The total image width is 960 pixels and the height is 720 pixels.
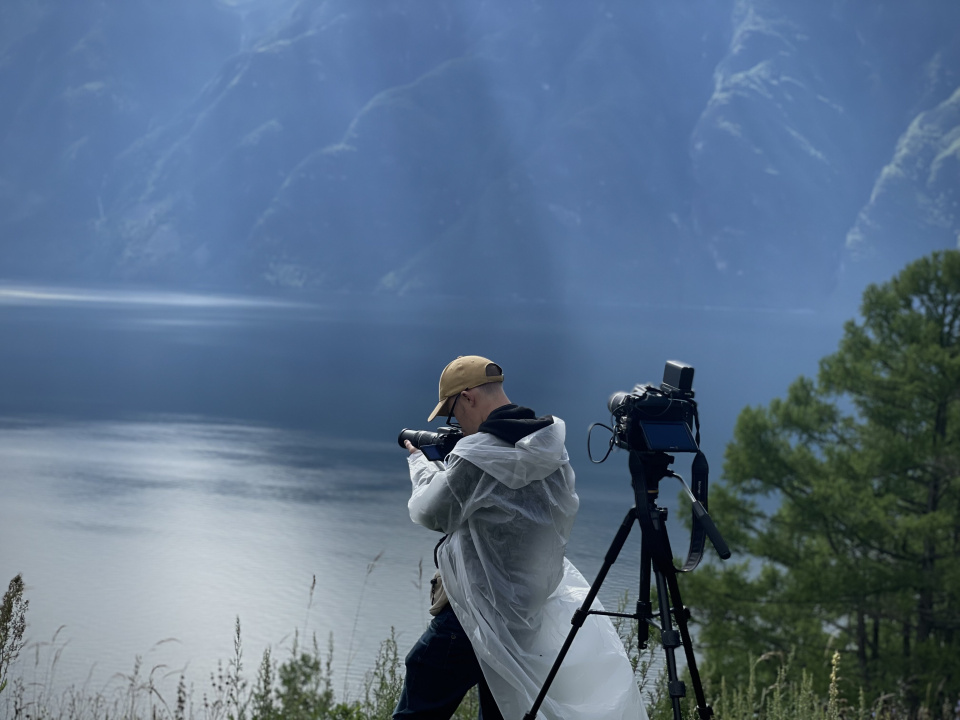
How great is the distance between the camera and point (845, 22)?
A: 19212 centimetres

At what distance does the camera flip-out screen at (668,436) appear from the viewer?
2613 millimetres

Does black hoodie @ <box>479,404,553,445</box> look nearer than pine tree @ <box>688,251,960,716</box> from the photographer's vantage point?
Yes

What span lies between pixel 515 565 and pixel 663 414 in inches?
23.6

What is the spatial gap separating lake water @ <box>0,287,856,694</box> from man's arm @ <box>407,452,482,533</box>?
149 centimetres

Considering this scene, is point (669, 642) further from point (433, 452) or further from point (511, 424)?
point (433, 452)

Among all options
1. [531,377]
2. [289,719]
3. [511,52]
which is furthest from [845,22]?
[289,719]

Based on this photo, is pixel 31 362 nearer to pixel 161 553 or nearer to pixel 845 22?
pixel 161 553

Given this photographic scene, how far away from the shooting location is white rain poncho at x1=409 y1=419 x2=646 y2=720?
261 cm

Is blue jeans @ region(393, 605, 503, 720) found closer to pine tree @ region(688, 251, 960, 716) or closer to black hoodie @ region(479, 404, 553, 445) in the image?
black hoodie @ region(479, 404, 553, 445)

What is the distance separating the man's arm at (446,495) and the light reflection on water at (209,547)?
8.17 meters

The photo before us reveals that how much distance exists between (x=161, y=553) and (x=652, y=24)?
186409 millimetres

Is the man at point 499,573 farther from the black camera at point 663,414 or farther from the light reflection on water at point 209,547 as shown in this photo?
the light reflection on water at point 209,547

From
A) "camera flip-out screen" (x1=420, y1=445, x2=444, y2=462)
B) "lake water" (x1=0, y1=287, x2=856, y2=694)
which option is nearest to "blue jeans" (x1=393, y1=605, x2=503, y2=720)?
"camera flip-out screen" (x1=420, y1=445, x2=444, y2=462)

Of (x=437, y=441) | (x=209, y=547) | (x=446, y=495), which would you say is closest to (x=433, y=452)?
(x=437, y=441)
